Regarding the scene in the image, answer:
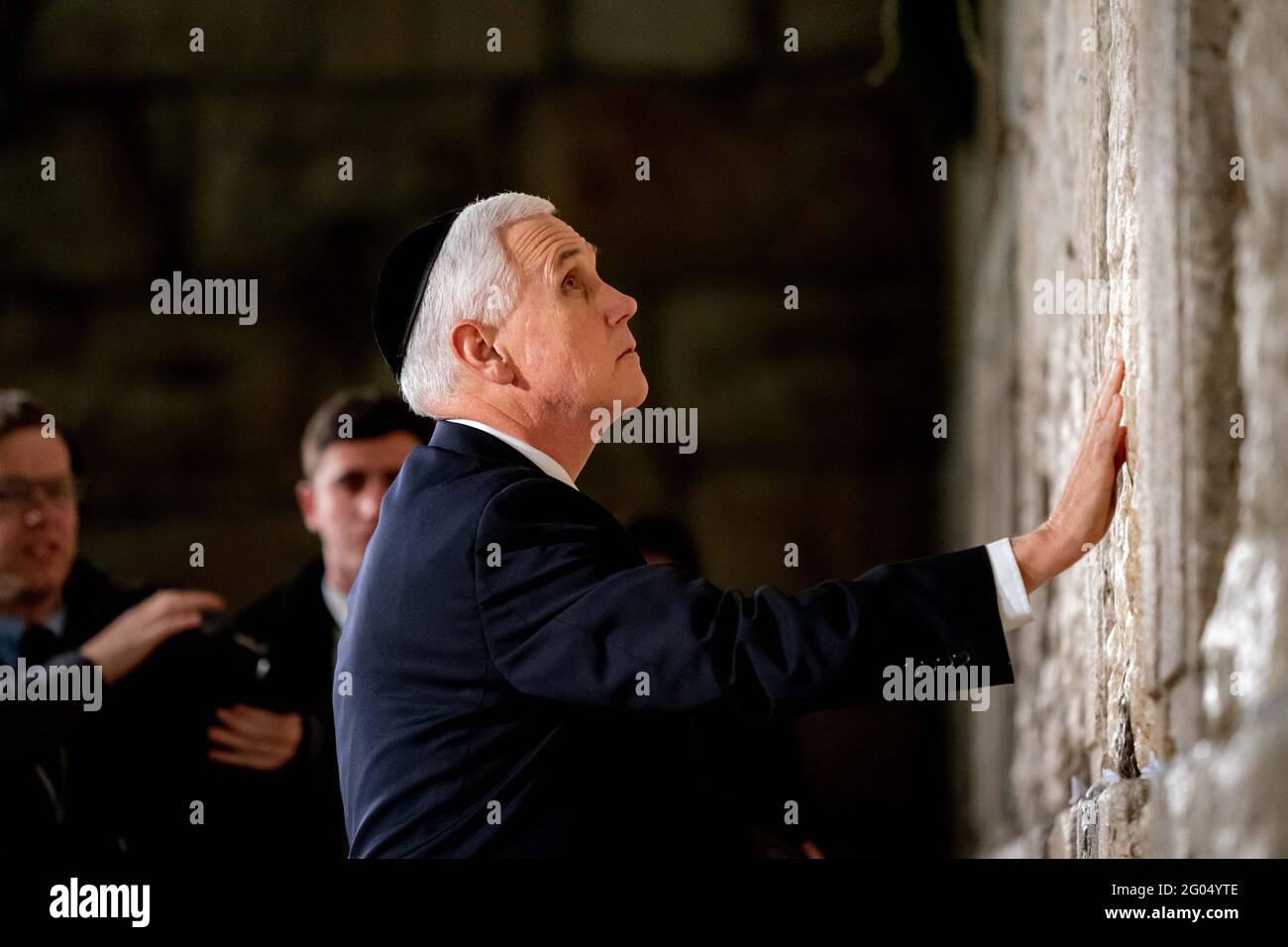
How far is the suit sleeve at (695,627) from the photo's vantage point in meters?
1.48

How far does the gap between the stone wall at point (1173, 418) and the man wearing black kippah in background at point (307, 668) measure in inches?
53.7

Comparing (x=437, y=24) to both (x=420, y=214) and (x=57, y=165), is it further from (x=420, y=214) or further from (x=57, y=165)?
(x=57, y=165)

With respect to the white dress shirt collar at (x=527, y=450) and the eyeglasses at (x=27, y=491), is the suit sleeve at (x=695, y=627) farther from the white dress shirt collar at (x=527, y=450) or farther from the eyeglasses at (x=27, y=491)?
the eyeglasses at (x=27, y=491)

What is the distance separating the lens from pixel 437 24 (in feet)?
15.2

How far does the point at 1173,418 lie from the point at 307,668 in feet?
6.93

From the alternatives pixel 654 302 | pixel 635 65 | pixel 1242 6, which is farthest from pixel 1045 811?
pixel 635 65

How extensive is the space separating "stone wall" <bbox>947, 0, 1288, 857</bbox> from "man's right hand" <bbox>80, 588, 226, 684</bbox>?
5.06 ft

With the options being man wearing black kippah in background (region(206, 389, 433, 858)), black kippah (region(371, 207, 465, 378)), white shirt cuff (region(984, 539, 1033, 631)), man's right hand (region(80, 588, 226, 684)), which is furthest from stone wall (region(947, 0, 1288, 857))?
man's right hand (region(80, 588, 226, 684))

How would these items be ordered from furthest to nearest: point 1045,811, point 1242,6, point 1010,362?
point 1010,362 → point 1045,811 → point 1242,6

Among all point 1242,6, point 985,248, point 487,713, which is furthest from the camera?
point 985,248

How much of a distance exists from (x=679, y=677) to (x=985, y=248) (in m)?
2.67

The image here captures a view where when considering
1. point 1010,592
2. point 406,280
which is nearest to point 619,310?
point 406,280

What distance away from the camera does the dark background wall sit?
4.61 meters

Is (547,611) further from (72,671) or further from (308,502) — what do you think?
(308,502)
